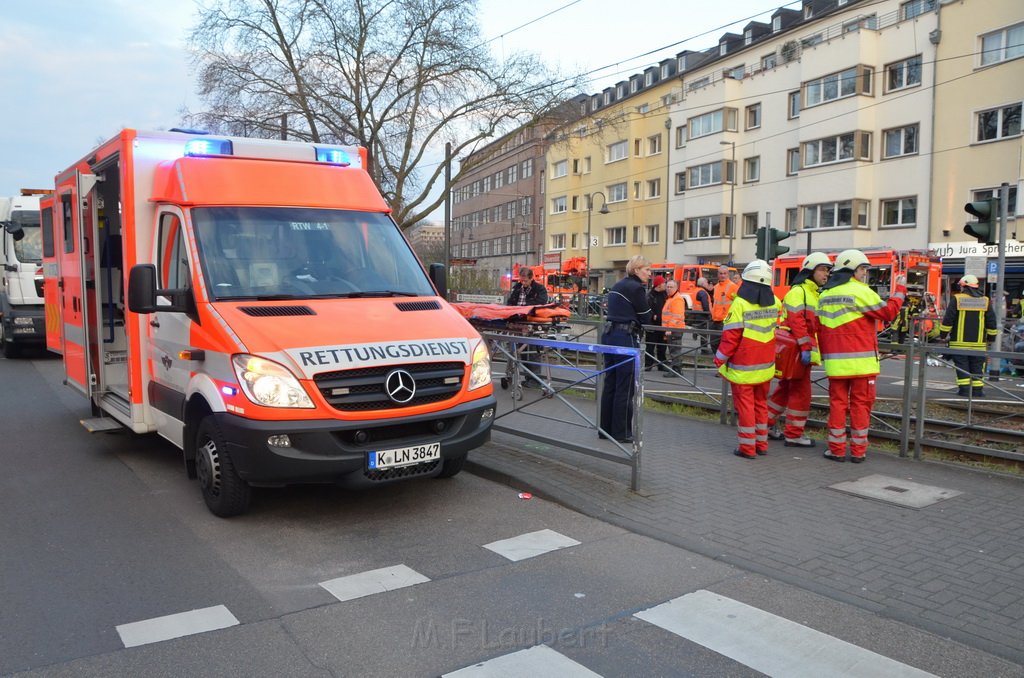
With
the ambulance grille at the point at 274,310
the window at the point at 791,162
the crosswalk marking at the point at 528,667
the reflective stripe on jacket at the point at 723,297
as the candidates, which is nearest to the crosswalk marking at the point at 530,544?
the crosswalk marking at the point at 528,667

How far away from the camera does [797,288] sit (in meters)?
7.93

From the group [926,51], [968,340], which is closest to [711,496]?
[968,340]

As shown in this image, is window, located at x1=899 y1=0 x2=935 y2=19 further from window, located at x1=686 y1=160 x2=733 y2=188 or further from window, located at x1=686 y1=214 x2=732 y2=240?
window, located at x1=686 y1=214 x2=732 y2=240

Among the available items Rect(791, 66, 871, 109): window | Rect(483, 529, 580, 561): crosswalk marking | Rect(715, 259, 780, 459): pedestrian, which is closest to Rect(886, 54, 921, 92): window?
Rect(791, 66, 871, 109): window

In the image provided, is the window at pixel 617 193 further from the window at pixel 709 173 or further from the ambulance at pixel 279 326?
the ambulance at pixel 279 326

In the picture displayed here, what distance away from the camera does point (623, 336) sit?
25.9 ft

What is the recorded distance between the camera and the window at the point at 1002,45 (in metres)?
29.0

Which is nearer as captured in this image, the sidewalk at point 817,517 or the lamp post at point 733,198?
the sidewalk at point 817,517

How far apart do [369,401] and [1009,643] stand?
3.84 meters

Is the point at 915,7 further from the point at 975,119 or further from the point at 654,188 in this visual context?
the point at 654,188

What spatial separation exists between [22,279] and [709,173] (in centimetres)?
3792

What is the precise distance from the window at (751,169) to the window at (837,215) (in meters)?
5.50

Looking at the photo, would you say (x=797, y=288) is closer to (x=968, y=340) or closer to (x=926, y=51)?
(x=968, y=340)

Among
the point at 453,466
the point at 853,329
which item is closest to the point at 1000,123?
the point at 853,329
